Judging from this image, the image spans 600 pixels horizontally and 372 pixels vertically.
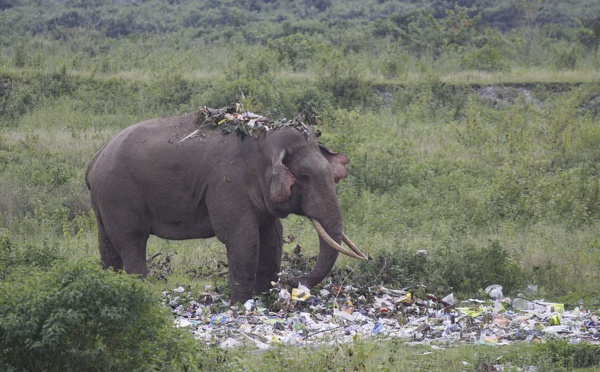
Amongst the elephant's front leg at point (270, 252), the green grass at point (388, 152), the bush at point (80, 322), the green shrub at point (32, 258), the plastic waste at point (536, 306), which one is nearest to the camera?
the bush at point (80, 322)

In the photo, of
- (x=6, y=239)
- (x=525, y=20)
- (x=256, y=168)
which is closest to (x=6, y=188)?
(x=6, y=239)

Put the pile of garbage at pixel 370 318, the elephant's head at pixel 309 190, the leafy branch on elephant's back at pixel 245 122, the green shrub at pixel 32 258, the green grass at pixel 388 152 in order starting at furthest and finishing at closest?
the green grass at pixel 388 152
the leafy branch on elephant's back at pixel 245 122
the elephant's head at pixel 309 190
the green shrub at pixel 32 258
the pile of garbage at pixel 370 318

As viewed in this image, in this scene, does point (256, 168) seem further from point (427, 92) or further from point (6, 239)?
point (427, 92)

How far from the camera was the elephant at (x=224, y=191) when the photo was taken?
11758mm

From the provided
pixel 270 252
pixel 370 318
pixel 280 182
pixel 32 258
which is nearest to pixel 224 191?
pixel 280 182

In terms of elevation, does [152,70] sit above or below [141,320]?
below

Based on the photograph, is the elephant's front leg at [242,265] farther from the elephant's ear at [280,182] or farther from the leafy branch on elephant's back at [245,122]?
the leafy branch on elephant's back at [245,122]

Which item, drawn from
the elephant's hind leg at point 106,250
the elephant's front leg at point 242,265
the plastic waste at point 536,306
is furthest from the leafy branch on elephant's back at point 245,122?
the plastic waste at point 536,306

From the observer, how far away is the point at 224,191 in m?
11.8

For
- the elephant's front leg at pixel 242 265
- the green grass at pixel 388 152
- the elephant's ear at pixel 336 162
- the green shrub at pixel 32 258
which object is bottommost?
the green grass at pixel 388 152

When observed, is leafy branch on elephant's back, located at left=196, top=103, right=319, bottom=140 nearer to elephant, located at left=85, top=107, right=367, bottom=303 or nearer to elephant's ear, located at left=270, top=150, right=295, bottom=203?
elephant, located at left=85, top=107, right=367, bottom=303

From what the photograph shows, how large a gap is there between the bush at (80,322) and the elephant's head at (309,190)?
4231 mm

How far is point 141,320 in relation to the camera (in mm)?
7500

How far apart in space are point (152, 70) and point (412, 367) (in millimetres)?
19363
